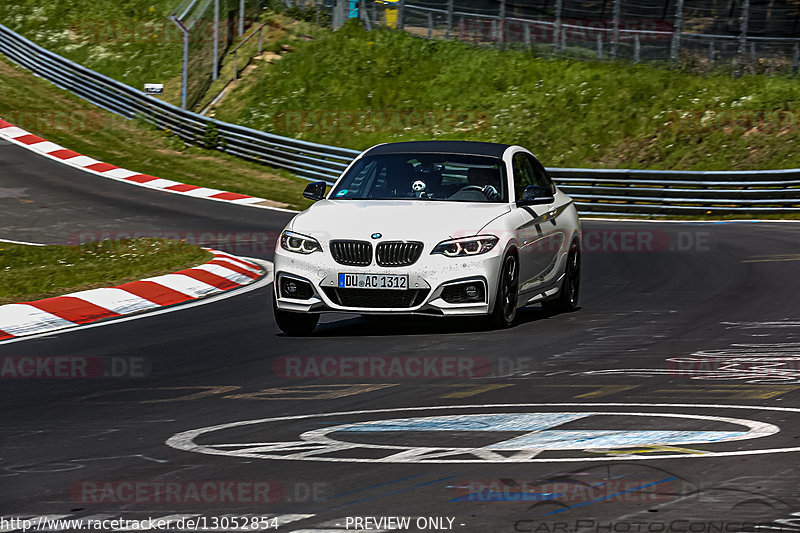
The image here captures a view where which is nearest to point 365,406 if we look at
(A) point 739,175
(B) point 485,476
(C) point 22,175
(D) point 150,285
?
(B) point 485,476

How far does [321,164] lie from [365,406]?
24756mm

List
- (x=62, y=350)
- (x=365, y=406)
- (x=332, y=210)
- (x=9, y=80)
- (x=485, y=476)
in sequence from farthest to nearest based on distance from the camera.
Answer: (x=9, y=80) < (x=332, y=210) < (x=62, y=350) < (x=365, y=406) < (x=485, y=476)

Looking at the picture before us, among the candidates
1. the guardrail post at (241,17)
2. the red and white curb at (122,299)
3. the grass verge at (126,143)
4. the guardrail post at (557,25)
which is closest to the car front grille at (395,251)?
the red and white curb at (122,299)

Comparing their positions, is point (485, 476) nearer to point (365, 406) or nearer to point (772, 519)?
point (772, 519)

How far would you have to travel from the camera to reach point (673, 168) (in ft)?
102

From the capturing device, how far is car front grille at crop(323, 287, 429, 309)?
36.3 ft

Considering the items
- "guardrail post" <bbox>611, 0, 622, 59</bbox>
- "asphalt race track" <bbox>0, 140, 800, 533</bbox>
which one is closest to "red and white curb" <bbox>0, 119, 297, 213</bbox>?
"guardrail post" <bbox>611, 0, 622, 59</bbox>

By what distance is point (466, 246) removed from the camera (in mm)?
11203

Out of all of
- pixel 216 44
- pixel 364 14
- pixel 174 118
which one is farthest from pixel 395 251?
pixel 364 14

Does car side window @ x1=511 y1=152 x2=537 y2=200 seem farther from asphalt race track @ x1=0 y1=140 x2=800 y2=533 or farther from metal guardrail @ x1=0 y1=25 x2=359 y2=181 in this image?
metal guardrail @ x1=0 y1=25 x2=359 y2=181

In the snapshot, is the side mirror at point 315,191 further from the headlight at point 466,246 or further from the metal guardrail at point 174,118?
the metal guardrail at point 174,118

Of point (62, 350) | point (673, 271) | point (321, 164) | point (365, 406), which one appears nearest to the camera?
point (365, 406)

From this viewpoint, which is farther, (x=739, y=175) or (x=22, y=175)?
(x=22, y=175)

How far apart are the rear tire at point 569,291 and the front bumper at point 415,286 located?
196 centimetres
